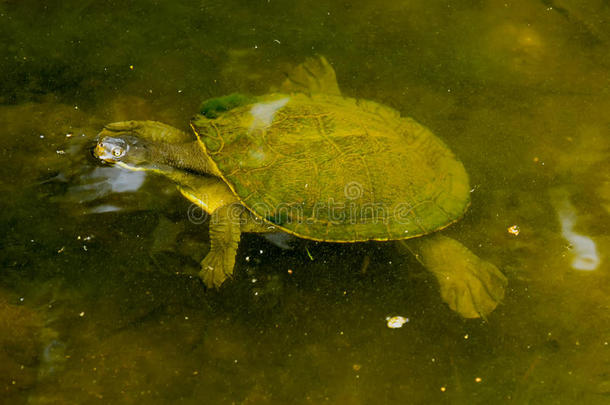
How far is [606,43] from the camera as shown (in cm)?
406

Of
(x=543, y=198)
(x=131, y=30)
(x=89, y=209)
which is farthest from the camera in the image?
(x=131, y=30)

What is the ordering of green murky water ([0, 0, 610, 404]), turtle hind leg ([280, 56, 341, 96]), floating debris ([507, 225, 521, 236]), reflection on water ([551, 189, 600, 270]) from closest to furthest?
1. green murky water ([0, 0, 610, 404])
2. reflection on water ([551, 189, 600, 270])
3. floating debris ([507, 225, 521, 236])
4. turtle hind leg ([280, 56, 341, 96])

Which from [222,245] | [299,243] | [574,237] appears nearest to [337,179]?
[299,243]

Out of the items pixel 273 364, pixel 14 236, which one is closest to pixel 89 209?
pixel 14 236

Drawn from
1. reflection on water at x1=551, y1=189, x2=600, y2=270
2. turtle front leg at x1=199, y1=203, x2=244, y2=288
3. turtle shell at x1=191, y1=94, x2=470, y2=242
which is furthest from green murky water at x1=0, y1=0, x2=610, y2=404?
turtle shell at x1=191, y1=94, x2=470, y2=242

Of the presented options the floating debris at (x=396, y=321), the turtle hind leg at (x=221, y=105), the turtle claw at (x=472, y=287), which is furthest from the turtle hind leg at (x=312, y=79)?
the floating debris at (x=396, y=321)

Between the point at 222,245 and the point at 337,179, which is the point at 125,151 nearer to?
the point at 222,245

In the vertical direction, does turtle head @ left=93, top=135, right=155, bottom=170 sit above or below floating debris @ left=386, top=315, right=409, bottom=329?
above

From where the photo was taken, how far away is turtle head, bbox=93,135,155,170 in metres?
3.14

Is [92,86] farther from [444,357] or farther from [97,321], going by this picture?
[444,357]

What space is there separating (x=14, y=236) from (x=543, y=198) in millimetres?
3672

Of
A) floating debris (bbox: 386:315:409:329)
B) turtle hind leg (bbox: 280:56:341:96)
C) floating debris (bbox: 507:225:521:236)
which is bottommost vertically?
floating debris (bbox: 386:315:409:329)

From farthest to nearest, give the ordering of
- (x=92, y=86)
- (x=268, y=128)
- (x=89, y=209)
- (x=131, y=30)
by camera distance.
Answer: (x=131, y=30) → (x=92, y=86) → (x=89, y=209) → (x=268, y=128)

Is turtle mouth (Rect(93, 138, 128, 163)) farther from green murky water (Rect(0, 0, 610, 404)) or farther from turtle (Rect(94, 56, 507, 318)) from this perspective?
green murky water (Rect(0, 0, 610, 404))
